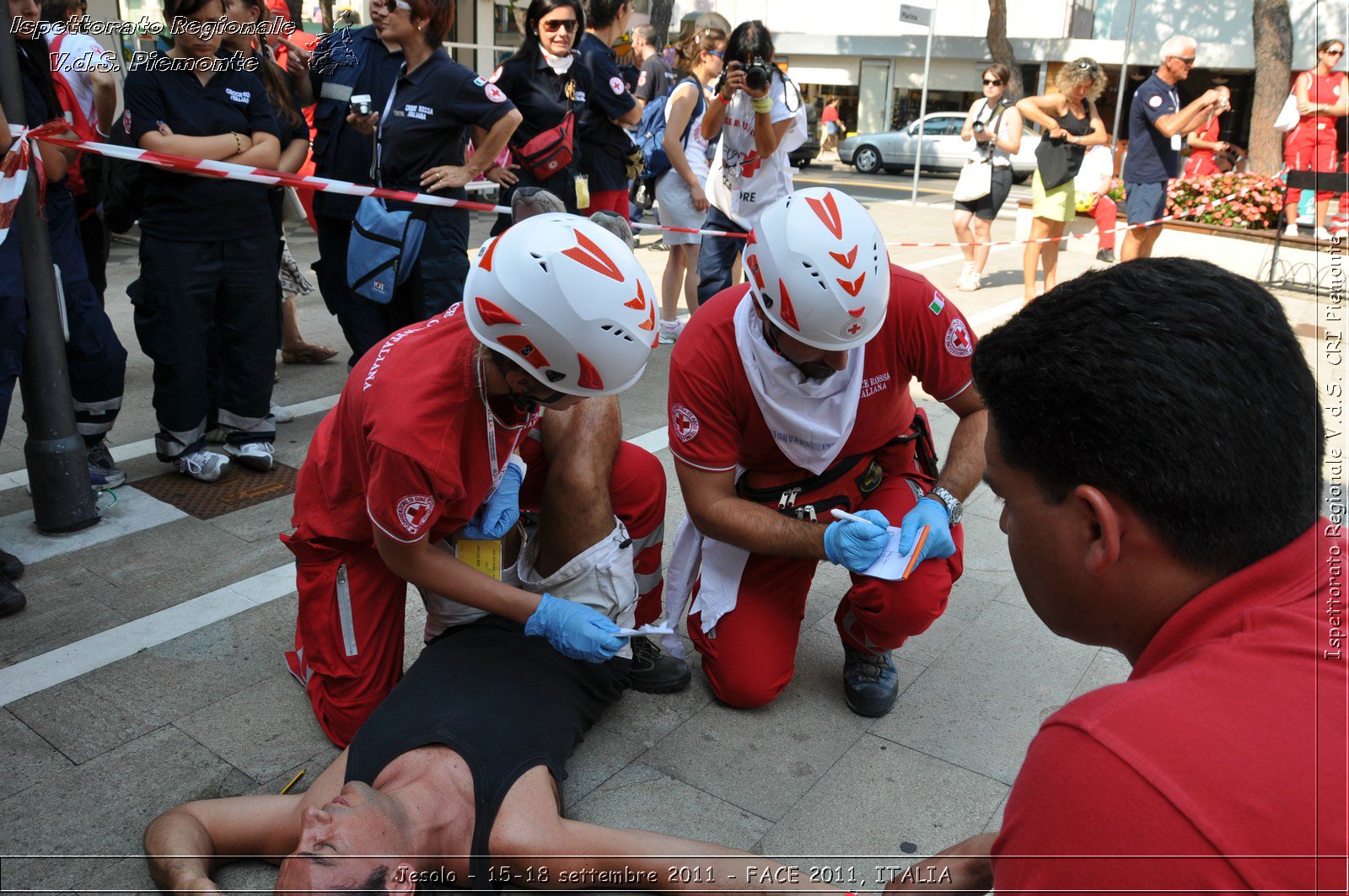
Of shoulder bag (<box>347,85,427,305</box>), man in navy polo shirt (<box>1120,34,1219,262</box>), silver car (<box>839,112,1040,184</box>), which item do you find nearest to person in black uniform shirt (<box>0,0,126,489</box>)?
shoulder bag (<box>347,85,427,305</box>)

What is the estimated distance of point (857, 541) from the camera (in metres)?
2.78

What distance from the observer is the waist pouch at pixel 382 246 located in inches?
182


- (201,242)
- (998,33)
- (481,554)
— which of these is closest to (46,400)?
(201,242)

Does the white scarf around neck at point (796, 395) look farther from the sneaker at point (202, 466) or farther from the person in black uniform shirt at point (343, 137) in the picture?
the sneaker at point (202, 466)

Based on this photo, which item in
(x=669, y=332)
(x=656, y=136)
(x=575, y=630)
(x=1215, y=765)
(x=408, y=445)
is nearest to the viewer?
(x=1215, y=765)

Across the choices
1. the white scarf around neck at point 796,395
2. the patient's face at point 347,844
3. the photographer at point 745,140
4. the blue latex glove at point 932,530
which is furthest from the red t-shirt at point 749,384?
the photographer at point 745,140

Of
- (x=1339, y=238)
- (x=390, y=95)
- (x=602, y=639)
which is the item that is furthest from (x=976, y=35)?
(x=602, y=639)

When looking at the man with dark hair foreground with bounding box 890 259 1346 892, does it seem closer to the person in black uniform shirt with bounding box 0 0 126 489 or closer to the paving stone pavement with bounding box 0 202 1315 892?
the paving stone pavement with bounding box 0 202 1315 892

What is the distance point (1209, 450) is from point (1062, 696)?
7.31ft

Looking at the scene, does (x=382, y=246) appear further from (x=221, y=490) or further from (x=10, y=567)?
(x=10, y=567)

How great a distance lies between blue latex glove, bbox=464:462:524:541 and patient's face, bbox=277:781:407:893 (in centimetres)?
78

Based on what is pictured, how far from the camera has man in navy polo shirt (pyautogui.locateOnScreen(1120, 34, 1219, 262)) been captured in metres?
8.40

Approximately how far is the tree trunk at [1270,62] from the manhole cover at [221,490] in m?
13.6

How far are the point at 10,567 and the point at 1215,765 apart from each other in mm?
3802
